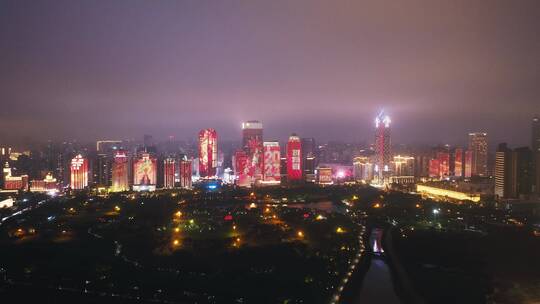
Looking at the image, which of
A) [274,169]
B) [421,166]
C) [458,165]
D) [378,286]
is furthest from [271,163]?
[378,286]

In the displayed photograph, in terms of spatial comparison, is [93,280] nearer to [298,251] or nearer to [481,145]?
[298,251]

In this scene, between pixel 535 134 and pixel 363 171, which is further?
pixel 363 171

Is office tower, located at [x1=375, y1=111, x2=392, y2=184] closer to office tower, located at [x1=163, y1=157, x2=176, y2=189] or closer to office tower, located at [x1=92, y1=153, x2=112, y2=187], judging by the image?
office tower, located at [x1=163, y1=157, x2=176, y2=189]

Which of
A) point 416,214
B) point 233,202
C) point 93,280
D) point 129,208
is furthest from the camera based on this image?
point 233,202

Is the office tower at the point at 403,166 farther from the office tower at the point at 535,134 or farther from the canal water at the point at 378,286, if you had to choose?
the canal water at the point at 378,286

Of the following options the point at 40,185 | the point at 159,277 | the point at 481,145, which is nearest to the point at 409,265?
the point at 159,277

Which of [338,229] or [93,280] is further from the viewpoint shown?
[338,229]

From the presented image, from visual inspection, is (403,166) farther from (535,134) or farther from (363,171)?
(535,134)

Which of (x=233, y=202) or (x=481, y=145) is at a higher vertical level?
(x=481, y=145)
